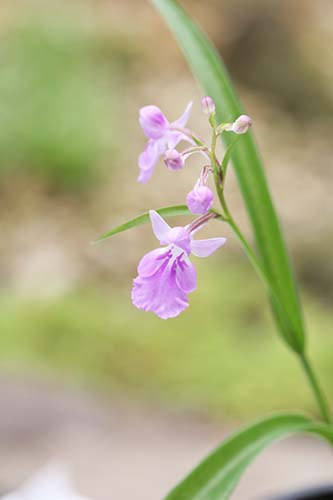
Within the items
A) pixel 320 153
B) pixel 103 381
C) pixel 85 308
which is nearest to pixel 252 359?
pixel 103 381

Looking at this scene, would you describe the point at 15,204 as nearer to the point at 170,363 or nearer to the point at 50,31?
the point at 50,31

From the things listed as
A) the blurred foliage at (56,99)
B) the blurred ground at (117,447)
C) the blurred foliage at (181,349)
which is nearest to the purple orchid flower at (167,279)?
the blurred ground at (117,447)

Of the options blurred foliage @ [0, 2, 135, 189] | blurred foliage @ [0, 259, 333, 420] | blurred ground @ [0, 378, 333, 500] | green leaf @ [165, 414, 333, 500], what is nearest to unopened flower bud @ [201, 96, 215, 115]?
green leaf @ [165, 414, 333, 500]

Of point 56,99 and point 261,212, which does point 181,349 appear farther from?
point 56,99

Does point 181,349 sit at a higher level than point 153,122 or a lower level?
lower

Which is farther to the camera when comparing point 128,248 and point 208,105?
point 128,248

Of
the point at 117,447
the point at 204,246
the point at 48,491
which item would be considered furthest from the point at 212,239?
the point at 117,447
